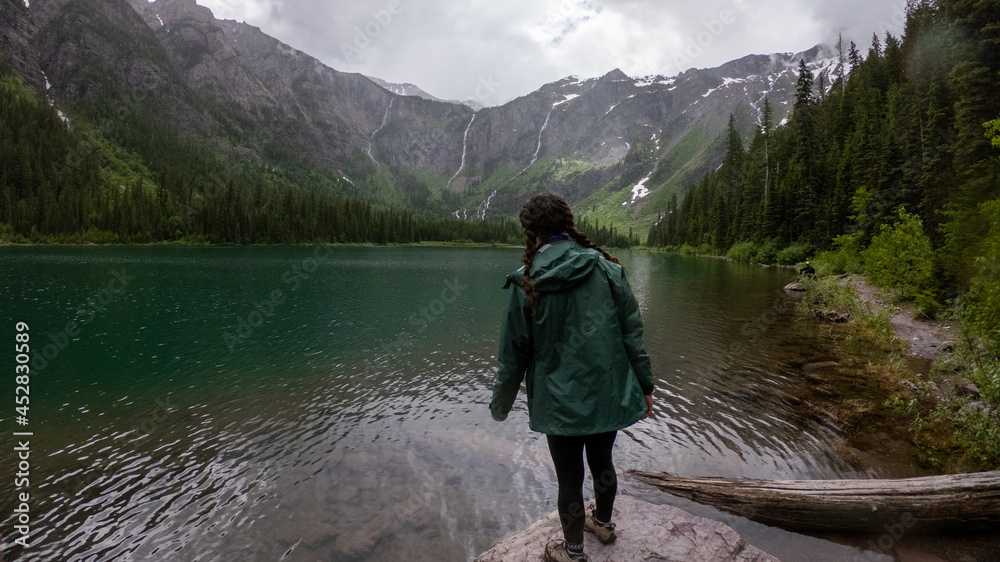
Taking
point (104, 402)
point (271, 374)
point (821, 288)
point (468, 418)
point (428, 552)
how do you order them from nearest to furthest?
point (428, 552) → point (468, 418) → point (104, 402) → point (271, 374) → point (821, 288)

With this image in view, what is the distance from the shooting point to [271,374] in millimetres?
15062

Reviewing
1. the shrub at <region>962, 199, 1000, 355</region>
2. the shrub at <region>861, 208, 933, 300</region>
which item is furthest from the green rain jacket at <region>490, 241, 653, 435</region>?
the shrub at <region>861, 208, 933, 300</region>

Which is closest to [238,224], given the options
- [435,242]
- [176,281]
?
[435,242]

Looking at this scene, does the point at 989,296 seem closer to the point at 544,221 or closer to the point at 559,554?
the point at 559,554

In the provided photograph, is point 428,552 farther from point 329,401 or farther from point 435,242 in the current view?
point 435,242

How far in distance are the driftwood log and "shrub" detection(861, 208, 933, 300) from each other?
731 inches

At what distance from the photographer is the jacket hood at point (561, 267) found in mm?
3584

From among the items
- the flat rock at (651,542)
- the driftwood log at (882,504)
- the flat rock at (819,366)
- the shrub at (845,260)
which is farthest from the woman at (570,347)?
the shrub at (845,260)

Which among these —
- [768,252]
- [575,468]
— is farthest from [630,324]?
[768,252]

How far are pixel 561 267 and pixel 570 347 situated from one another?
0.72m

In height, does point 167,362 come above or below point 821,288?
below

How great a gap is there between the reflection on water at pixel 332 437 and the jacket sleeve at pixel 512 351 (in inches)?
136

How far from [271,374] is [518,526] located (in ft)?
38.6

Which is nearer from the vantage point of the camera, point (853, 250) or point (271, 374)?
point (271, 374)
